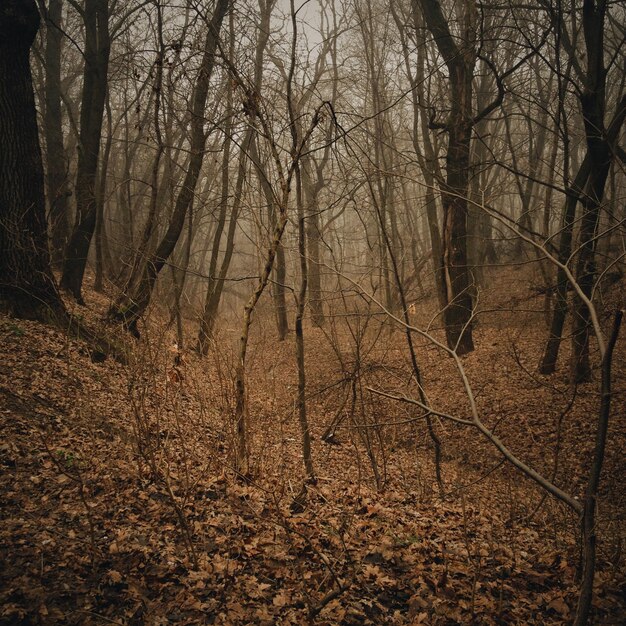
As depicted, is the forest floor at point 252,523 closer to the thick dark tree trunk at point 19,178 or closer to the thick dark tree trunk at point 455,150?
the thick dark tree trunk at point 19,178

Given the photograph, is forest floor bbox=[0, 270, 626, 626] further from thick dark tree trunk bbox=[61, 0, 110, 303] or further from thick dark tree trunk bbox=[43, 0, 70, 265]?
thick dark tree trunk bbox=[43, 0, 70, 265]

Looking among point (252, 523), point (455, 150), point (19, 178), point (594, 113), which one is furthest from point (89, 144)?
→ point (594, 113)

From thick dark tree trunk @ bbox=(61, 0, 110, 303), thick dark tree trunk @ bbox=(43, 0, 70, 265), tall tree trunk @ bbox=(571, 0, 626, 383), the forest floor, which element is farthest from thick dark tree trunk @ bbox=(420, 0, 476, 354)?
thick dark tree trunk @ bbox=(43, 0, 70, 265)

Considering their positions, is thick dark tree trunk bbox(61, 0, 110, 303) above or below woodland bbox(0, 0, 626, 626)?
above

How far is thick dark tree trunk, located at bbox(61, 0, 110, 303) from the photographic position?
30.6 feet

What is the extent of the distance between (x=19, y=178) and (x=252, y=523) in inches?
225

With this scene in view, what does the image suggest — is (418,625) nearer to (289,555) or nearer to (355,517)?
(289,555)

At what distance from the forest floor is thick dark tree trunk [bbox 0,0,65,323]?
0.59 m

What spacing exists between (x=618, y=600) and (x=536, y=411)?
454 centimetres

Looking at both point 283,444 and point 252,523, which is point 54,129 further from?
point 252,523

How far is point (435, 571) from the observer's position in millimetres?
3635

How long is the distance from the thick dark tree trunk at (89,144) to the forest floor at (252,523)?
3190 mm

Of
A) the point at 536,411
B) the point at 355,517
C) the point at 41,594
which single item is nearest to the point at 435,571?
the point at 355,517

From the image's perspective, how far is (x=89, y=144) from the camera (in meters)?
9.48
